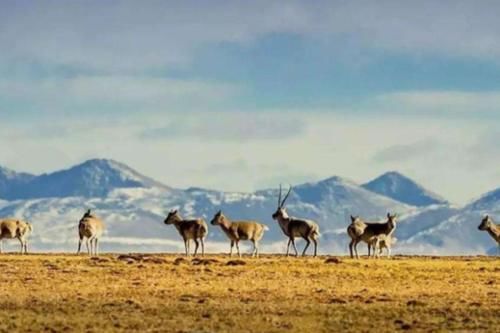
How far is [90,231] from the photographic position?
258ft

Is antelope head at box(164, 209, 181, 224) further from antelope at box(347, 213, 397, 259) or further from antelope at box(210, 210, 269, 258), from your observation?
antelope at box(347, 213, 397, 259)

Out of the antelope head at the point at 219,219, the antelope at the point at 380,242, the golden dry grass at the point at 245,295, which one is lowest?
the golden dry grass at the point at 245,295

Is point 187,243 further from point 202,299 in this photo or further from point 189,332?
point 189,332

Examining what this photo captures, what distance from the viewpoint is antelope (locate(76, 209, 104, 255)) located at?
78.7 m

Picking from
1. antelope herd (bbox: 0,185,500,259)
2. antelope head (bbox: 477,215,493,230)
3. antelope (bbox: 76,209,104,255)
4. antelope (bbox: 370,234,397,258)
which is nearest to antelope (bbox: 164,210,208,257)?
antelope herd (bbox: 0,185,500,259)

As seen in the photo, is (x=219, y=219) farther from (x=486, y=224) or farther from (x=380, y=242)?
(x=486, y=224)

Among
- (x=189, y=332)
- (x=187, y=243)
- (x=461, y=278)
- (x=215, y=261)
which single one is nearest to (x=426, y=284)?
(x=461, y=278)

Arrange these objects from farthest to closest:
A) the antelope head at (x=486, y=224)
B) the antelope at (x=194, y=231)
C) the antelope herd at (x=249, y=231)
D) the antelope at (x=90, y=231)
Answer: the antelope head at (x=486, y=224)
the antelope at (x=90, y=231)
the antelope herd at (x=249, y=231)
the antelope at (x=194, y=231)

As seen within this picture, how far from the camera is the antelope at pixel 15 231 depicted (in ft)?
261

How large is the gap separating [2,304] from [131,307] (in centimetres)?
473

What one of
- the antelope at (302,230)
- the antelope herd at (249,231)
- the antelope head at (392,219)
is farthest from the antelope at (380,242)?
the antelope at (302,230)

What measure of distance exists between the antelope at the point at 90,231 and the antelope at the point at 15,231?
3.32 metres

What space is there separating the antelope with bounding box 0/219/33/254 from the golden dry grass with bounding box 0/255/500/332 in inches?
393

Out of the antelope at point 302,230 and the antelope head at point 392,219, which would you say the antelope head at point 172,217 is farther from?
the antelope head at point 392,219
